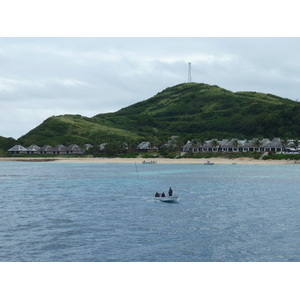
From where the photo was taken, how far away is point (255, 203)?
49.3 metres

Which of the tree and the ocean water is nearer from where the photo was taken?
the ocean water

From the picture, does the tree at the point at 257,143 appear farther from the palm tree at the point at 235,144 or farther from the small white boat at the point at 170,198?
the small white boat at the point at 170,198

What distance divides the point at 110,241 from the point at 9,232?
31.6 feet

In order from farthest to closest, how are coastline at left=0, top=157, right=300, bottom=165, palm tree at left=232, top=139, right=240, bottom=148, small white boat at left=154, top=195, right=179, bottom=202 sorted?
palm tree at left=232, top=139, right=240, bottom=148 → coastline at left=0, top=157, right=300, bottom=165 → small white boat at left=154, top=195, right=179, bottom=202

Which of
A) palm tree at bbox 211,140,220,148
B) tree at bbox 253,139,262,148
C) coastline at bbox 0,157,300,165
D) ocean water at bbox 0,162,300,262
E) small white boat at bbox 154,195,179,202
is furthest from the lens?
palm tree at bbox 211,140,220,148

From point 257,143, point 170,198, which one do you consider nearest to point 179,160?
point 257,143

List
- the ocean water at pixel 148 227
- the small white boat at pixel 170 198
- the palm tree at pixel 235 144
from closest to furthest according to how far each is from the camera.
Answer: the ocean water at pixel 148 227 < the small white boat at pixel 170 198 < the palm tree at pixel 235 144

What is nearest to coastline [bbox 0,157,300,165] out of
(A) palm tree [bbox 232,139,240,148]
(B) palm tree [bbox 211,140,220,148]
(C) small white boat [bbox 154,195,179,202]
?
(A) palm tree [bbox 232,139,240,148]

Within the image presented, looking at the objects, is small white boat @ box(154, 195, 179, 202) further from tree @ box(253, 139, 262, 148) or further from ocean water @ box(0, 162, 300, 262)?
tree @ box(253, 139, 262, 148)

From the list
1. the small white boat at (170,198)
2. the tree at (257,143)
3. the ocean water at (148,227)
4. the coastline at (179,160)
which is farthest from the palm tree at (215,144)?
the small white boat at (170,198)

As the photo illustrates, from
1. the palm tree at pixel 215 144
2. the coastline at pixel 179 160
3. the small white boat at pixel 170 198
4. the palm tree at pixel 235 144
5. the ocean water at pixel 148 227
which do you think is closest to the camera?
the ocean water at pixel 148 227

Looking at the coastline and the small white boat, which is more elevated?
the coastline
